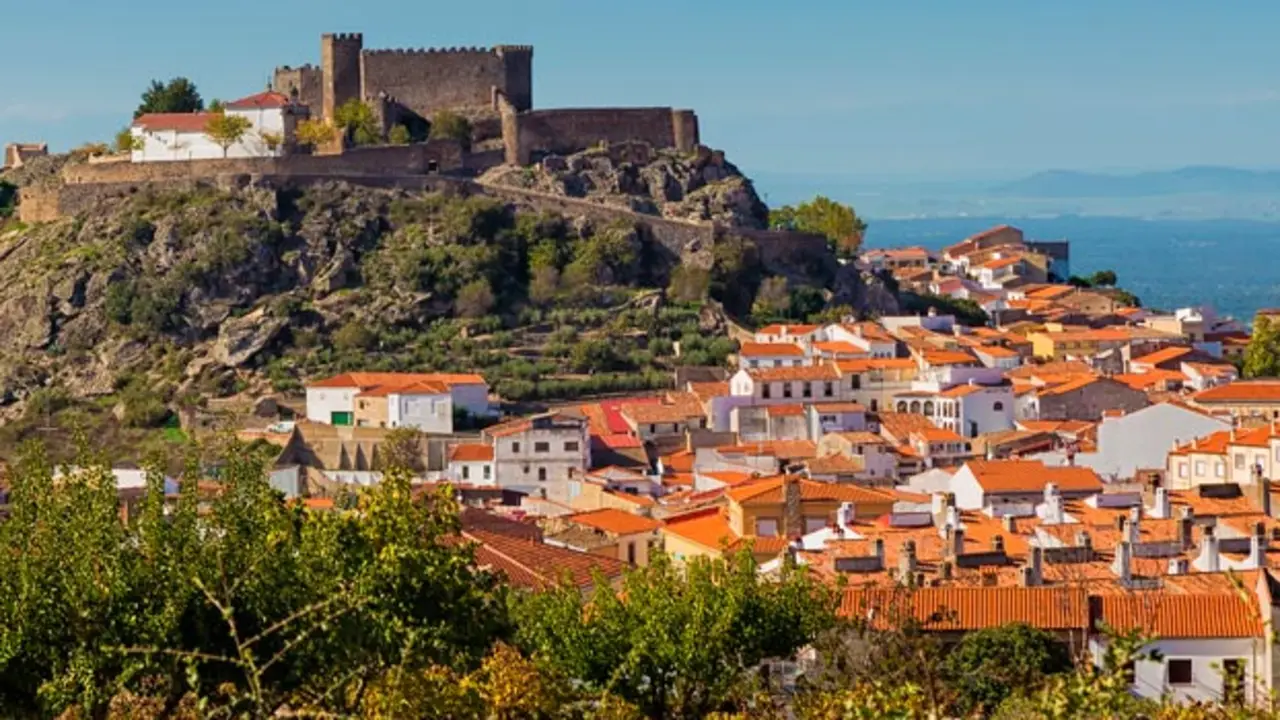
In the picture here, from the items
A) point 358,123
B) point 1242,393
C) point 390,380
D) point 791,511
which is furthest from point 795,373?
point 358,123

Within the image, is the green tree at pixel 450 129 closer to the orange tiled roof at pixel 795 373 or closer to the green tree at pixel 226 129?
the green tree at pixel 226 129

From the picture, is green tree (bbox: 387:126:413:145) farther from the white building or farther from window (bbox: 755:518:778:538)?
window (bbox: 755:518:778:538)

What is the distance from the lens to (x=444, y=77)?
3290 inches

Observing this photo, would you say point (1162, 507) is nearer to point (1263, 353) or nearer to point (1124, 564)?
point (1124, 564)

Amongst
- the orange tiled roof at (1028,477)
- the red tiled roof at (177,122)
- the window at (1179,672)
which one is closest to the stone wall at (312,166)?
the red tiled roof at (177,122)

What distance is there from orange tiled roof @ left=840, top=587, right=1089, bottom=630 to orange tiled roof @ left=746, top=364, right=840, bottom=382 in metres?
32.0

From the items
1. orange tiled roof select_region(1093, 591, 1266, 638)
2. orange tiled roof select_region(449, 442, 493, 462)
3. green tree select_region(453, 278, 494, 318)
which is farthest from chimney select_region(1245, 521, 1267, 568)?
green tree select_region(453, 278, 494, 318)

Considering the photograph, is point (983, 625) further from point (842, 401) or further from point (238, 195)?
point (238, 195)

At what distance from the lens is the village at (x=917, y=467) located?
31297 mm

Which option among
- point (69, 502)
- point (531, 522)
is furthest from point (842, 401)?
point (69, 502)

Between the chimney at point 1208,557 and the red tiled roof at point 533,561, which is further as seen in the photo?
the chimney at point 1208,557

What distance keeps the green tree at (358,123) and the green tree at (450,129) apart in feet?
5.89

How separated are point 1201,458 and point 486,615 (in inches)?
1236

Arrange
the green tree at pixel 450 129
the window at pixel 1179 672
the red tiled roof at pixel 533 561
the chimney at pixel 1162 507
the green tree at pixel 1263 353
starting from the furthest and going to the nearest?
1. the green tree at pixel 450 129
2. the green tree at pixel 1263 353
3. the chimney at pixel 1162 507
4. the red tiled roof at pixel 533 561
5. the window at pixel 1179 672
